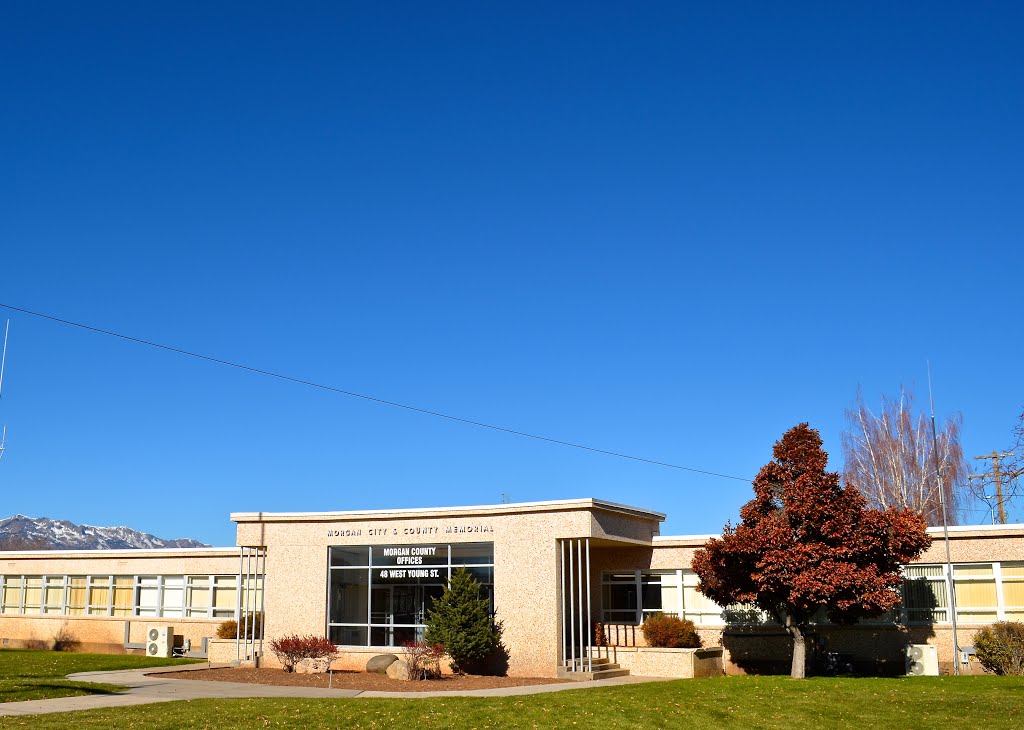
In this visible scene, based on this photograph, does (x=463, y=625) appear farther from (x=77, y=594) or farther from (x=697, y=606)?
(x=77, y=594)

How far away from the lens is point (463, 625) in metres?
27.3

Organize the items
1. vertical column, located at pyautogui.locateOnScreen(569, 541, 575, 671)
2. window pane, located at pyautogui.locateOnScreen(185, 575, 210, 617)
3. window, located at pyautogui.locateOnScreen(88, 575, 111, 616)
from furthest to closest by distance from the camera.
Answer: window, located at pyautogui.locateOnScreen(88, 575, 111, 616) → window pane, located at pyautogui.locateOnScreen(185, 575, 210, 617) → vertical column, located at pyautogui.locateOnScreen(569, 541, 575, 671)

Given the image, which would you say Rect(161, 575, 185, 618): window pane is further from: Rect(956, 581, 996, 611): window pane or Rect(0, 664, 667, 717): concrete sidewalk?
Rect(956, 581, 996, 611): window pane

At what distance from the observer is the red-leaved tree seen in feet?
80.0

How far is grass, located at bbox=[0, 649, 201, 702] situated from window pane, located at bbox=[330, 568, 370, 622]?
5814 mm

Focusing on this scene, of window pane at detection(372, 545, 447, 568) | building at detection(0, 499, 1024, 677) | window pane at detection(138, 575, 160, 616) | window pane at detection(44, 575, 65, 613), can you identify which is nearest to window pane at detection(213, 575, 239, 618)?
window pane at detection(138, 575, 160, 616)

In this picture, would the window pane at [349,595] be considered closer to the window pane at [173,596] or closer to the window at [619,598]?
the window at [619,598]

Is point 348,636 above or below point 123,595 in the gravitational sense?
below

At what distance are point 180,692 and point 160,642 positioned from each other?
1324 cm

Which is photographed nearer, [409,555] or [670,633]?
[670,633]

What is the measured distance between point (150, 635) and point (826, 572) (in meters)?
22.5

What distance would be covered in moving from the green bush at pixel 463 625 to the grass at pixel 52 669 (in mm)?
7771

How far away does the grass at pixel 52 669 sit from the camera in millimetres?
22078

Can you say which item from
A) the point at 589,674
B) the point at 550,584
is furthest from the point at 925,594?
the point at 550,584
